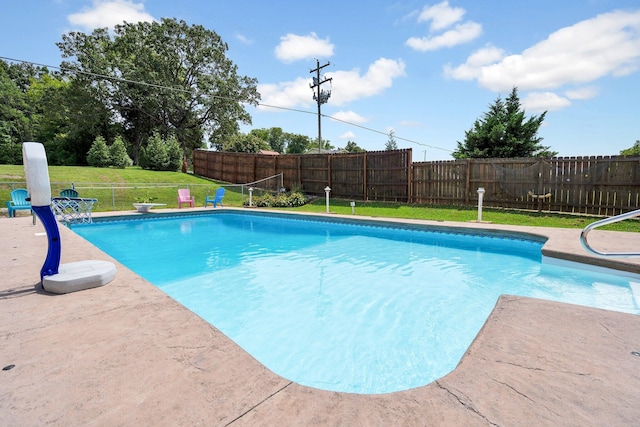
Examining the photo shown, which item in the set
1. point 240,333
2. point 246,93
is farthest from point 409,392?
point 246,93

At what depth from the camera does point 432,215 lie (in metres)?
9.82

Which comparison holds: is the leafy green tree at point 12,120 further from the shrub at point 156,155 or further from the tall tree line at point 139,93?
the shrub at point 156,155

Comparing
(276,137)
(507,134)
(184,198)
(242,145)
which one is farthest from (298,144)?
(184,198)

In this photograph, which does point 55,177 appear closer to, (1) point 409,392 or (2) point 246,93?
(2) point 246,93

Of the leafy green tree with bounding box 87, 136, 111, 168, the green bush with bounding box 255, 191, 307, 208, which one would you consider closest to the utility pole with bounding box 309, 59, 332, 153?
the green bush with bounding box 255, 191, 307, 208

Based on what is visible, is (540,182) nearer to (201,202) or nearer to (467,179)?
Answer: (467,179)

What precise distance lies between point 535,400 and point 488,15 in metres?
12.7

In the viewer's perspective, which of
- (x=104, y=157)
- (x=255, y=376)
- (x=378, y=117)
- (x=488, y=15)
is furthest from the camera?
(x=378, y=117)

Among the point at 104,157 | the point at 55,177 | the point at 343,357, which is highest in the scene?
the point at 104,157

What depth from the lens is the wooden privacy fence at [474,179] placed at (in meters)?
8.12

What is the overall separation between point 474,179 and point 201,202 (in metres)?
11.1

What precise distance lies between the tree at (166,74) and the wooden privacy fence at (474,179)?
1222 centimetres

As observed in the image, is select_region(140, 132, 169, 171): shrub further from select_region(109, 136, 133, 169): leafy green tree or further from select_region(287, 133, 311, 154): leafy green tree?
select_region(287, 133, 311, 154): leafy green tree

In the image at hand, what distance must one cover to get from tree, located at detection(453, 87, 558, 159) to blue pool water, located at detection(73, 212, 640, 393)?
11.0 meters
